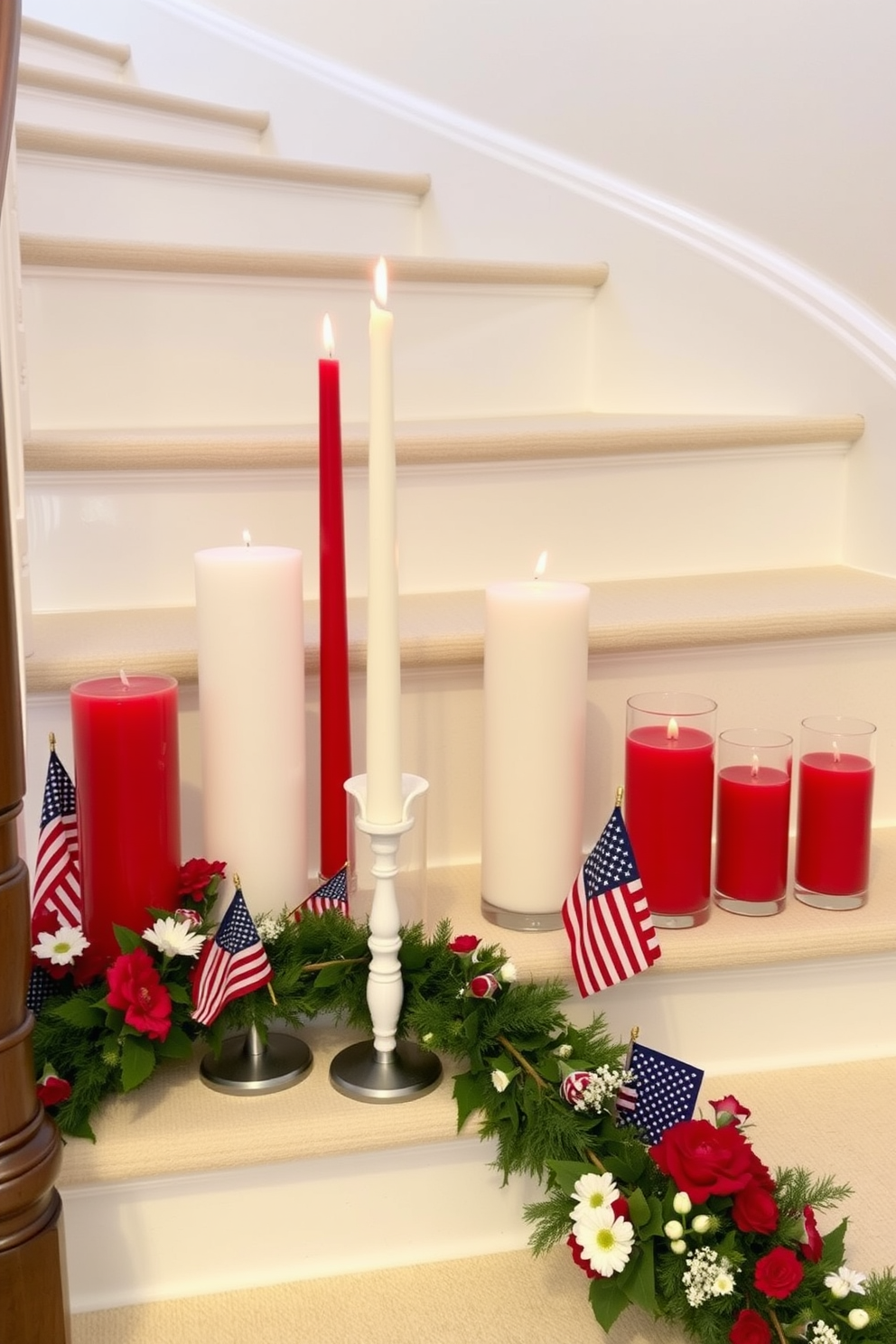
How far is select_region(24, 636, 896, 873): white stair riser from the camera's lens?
1.26 meters

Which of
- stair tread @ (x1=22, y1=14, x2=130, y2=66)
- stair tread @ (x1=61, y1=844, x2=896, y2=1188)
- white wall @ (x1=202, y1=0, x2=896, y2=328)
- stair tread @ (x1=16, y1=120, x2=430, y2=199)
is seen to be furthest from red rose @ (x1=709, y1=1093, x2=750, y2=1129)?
stair tread @ (x1=22, y1=14, x2=130, y2=66)

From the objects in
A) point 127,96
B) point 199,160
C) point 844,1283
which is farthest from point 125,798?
point 127,96

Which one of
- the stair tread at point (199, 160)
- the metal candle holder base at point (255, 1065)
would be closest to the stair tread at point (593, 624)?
Answer: the metal candle holder base at point (255, 1065)

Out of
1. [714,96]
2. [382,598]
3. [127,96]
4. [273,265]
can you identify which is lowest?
[382,598]

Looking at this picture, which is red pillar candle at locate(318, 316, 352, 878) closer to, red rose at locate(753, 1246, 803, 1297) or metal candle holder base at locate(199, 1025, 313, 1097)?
metal candle holder base at locate(199, 1025, 313, 1097)

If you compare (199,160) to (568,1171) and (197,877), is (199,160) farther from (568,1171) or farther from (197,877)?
(568,1171)

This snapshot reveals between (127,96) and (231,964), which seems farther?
(127,96)

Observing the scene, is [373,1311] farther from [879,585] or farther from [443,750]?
[879,585]

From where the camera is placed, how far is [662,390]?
6.50ft

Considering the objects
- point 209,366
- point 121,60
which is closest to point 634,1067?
point 209,366

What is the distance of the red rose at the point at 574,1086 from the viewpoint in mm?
933

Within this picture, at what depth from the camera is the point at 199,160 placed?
207 centimetres

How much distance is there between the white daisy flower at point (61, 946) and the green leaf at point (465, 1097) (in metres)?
0.32

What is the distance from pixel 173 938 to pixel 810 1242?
51 centimetres
